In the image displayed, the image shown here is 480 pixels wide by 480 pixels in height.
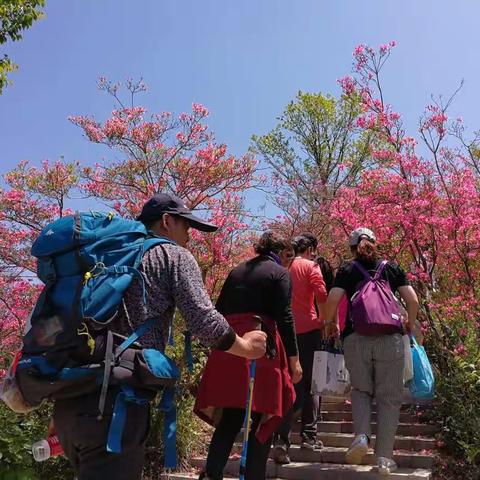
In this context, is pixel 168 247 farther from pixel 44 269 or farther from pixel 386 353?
pixel 386 353

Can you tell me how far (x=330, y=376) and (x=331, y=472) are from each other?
29.0 inches

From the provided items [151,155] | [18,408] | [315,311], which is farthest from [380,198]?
[18,408]

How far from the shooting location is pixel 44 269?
6.69 ft

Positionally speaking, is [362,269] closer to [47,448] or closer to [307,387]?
[307,387]

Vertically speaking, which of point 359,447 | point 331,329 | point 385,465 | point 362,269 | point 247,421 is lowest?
point 385,465

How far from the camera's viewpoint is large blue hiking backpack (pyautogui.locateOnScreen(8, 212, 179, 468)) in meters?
1.88

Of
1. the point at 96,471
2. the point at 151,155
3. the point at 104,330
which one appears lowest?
the point at 96,471

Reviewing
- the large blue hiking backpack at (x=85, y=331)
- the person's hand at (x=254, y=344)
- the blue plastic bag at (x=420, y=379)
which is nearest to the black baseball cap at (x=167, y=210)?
the large blue hiking backpack at (x=85, y=331)

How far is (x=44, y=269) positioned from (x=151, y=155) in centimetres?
706

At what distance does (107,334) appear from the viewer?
194 cm

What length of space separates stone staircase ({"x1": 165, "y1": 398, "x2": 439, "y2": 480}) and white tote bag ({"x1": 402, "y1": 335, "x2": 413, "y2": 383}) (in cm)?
69

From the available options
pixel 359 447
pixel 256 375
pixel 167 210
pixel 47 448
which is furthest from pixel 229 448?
pixel 167 210

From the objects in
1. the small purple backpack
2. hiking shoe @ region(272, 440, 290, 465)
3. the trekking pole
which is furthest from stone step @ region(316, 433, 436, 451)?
the trekking pole

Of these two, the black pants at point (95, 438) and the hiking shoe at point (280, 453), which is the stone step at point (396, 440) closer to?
the hiking shoe at point (280, 453)
